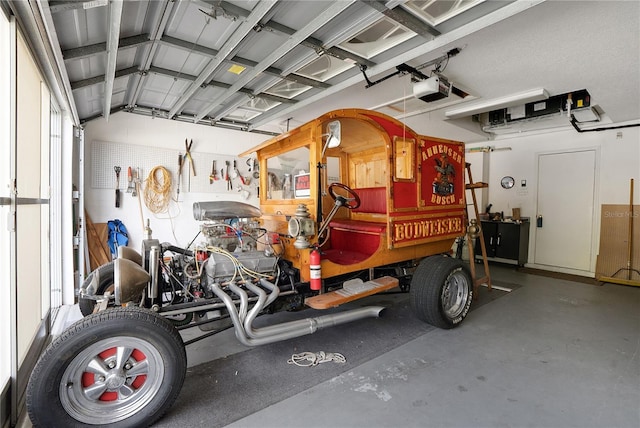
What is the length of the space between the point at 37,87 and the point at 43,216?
1248mm

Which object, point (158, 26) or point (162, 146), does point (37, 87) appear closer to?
point (158, 26)

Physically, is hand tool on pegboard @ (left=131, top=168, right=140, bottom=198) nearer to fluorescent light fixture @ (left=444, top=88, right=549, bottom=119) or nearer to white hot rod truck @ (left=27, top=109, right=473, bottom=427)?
white hot rod truck @ (left=27, top=109, right=473, bottom=427)

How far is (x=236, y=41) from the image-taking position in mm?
2422

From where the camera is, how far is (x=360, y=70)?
10.2 feet

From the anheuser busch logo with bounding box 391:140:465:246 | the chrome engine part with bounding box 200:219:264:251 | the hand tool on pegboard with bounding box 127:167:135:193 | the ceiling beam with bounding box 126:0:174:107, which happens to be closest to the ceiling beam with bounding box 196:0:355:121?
the ceiling beam with bounding box 126:0:174:107

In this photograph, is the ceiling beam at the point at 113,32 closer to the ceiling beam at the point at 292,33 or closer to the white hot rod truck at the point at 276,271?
the ceiling beam at the point at 292,33

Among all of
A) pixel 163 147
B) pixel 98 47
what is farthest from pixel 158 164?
pixel 98 47

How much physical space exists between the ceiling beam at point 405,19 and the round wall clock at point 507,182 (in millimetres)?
5347

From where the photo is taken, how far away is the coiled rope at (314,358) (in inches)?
99.5

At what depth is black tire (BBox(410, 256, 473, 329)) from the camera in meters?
3.07

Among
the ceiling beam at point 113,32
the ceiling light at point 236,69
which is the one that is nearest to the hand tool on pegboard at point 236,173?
the ceiling light at point 236,69

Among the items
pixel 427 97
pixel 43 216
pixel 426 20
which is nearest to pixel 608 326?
pixel 427 97

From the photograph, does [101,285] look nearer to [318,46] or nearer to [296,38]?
[296,38]

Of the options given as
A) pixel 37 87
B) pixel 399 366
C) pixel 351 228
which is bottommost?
pixel 399 366
